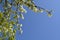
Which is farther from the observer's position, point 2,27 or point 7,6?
point 7,6

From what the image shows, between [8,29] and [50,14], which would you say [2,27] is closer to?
[8,29]

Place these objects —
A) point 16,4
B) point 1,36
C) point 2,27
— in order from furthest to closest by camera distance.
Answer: point 1,36 → point 16,4 → point 2,27

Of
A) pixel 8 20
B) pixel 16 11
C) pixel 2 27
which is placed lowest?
pixel 2 27

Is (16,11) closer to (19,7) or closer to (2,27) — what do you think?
(19,7)

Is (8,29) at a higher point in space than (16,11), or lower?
lower

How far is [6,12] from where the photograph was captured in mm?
1390

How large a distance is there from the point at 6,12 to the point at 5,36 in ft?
0.75

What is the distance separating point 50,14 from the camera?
1444 mm

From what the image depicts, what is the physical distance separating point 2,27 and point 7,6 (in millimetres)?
224

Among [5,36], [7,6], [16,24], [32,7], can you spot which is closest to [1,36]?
[5,36]

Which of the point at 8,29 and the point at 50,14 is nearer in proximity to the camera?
the point at 8,29

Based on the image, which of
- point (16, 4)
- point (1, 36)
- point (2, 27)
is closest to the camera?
point (2, 27)

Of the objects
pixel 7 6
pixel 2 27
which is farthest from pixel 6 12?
pixel 2 27

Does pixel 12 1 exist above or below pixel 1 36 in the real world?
above
